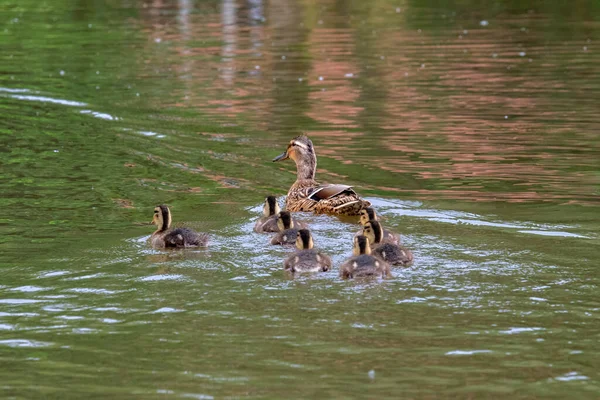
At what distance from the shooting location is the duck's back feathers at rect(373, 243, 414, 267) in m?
8.46

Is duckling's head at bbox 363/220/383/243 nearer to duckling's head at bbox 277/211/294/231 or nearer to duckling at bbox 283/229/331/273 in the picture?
duckling at bbox 283/229/331/273

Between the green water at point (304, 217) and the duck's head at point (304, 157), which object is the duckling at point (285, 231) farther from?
the duck's head at point (304, 157)

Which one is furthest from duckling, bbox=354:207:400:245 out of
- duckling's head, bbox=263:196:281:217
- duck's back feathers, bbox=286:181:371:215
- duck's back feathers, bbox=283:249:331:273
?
duck's back feathers, bbox=286:181:371:215

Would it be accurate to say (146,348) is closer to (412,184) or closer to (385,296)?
(385,296)

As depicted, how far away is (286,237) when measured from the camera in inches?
370

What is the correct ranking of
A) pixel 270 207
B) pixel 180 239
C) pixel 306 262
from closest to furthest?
pixel 306 262, pixel 180 239, pixel 270 207

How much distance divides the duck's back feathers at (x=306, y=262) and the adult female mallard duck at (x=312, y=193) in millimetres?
2577

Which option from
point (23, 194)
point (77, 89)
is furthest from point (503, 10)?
point (23, 194)

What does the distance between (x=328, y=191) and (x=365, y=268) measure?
3.32m

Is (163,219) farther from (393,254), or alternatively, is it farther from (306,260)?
(393,254)

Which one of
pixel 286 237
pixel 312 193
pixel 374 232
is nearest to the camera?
pixel 374 232

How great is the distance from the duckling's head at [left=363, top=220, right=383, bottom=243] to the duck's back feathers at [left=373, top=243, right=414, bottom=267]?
385mm

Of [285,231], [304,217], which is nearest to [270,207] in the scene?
[285,231]

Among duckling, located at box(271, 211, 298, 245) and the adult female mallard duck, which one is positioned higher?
duckling, located at box(271, 211, 298, 245)
